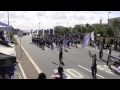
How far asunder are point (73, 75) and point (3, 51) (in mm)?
6306
